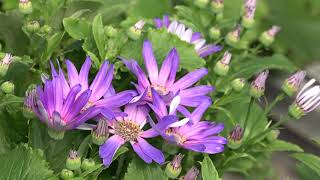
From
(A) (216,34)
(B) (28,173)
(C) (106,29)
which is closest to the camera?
(B) (28,173)

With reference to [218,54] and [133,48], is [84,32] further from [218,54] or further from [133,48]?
[218,54]

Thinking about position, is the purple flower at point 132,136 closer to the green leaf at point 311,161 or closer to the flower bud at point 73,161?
the flower bud at point 73,161

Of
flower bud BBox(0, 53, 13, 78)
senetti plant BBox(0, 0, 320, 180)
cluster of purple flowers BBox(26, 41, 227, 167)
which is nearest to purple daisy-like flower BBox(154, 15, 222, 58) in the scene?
senetti plant BBox(0, 0, 320, 180)

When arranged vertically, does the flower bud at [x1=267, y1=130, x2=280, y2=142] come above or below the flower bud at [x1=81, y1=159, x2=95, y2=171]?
below

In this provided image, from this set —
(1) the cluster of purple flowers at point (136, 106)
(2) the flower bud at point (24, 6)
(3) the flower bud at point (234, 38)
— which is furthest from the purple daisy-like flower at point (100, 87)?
(3) the flower bud at point (234, 38)

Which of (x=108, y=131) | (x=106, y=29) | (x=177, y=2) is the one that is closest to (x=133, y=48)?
(x=106, y=29)

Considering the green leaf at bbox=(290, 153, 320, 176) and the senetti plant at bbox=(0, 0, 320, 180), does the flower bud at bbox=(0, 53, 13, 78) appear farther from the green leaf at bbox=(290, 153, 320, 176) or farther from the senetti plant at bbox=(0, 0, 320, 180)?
the green leaf at bbox=(290, 153, 320, 176)

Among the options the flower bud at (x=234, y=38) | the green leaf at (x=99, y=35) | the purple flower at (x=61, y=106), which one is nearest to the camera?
the purple flower at (x=61, y=106)
